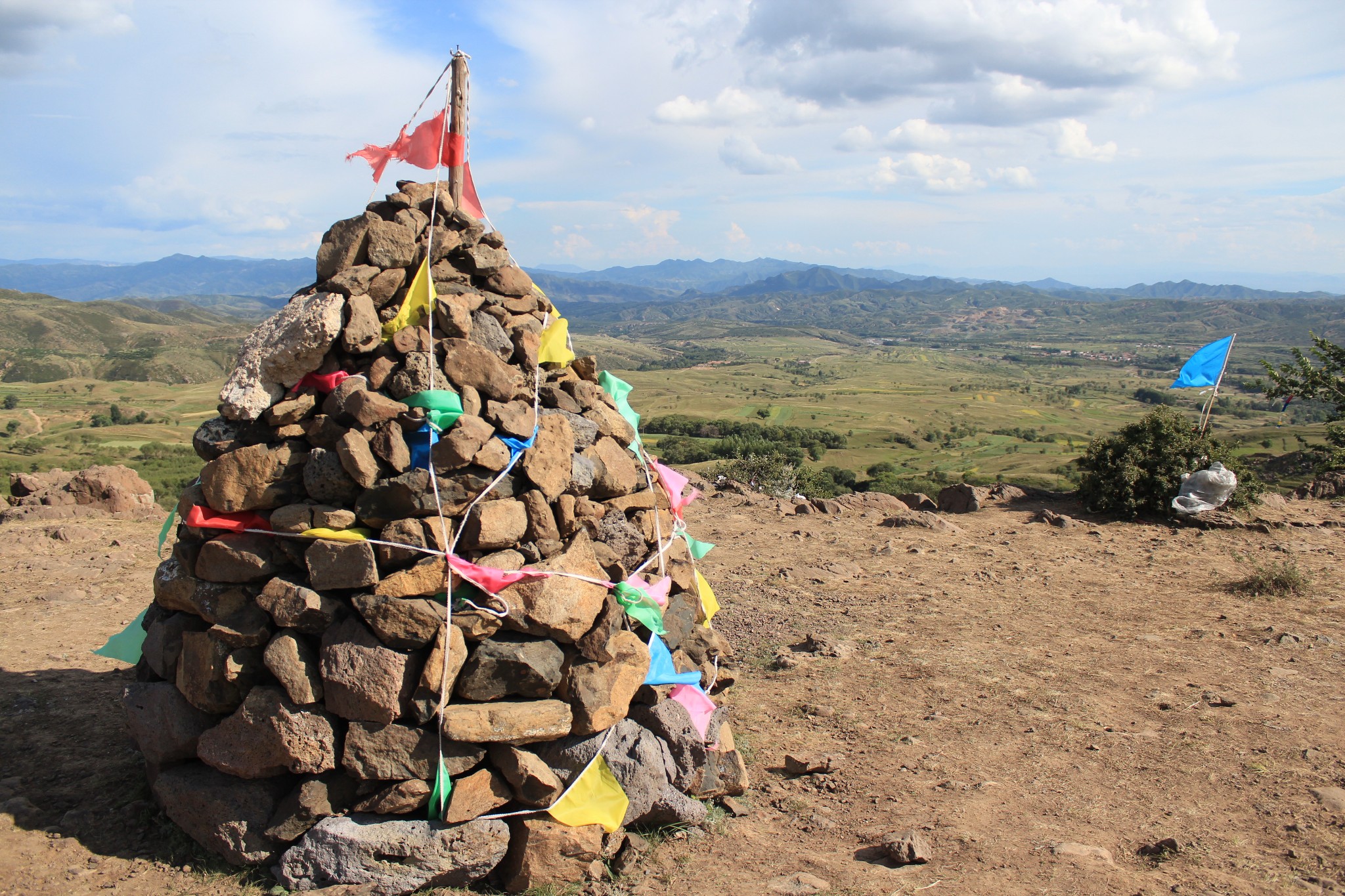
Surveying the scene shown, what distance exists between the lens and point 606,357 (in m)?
179

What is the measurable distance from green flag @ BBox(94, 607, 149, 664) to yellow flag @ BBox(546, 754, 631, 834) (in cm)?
430

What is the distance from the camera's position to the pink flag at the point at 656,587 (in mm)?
6598

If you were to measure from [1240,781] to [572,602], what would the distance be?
581 centimetres

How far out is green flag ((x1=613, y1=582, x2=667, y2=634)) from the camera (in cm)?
630

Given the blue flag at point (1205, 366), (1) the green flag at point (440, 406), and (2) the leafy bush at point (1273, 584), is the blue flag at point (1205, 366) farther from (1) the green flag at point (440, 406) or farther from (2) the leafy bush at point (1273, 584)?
(1) the green flag at point (440, 406)

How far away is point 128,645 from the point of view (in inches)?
282

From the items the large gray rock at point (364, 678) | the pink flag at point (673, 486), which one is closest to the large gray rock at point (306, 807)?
the large gray rock at point (364, 678)

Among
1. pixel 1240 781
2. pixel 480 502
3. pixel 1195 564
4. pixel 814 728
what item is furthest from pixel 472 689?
pixel 1195 564

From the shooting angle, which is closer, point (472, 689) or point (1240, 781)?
point (472, 689)

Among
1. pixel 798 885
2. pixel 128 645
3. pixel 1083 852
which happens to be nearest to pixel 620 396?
pixel 798 885

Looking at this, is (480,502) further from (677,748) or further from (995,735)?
(995,735)

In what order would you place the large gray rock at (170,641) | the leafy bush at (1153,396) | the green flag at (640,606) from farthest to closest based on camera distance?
the leafy bush at (1153,396), the green flag at (640,606), the large gray rock at (170,641)

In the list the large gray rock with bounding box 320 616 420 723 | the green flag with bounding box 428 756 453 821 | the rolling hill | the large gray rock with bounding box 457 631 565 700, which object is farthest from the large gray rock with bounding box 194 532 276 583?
the rolling hill

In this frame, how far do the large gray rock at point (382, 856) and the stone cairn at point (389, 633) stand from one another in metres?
0.01
